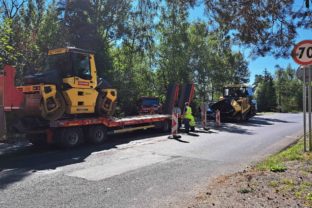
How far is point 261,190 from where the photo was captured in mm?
6805

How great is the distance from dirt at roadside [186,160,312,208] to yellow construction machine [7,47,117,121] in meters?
6.84

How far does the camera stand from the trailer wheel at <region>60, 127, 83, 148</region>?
12922 millimetres

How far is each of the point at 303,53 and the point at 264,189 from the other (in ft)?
16.6

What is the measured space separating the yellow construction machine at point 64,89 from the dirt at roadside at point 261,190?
22.4 feet

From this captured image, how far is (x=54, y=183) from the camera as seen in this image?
796 centimetres

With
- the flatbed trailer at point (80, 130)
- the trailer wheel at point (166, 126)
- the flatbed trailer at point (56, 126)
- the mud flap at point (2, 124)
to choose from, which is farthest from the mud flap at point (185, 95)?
the mud flap at point (2, 124)

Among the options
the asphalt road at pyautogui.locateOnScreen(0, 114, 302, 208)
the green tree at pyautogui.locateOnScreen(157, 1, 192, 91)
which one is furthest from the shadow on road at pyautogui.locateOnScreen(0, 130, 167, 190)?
the green tree at pyautogui.locateOnScreen(157, 1, 192, 91)

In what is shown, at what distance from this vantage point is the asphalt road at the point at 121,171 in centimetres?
693

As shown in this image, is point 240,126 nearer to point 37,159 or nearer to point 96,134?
point 96,134

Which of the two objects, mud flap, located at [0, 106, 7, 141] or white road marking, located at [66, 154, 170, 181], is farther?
mud flap, located at [0, 106, 7, 141]

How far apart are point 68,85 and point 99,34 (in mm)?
13220

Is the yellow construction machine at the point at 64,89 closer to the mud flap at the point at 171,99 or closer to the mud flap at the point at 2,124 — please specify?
the mud flap at the point at 2,124

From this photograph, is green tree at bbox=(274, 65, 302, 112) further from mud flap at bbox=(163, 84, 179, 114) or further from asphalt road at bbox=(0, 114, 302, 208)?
asphalt road at bbox=(0, 114, 302, 208)

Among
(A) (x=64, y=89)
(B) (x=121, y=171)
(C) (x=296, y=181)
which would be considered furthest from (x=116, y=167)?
(A) (x=64, y=89)
